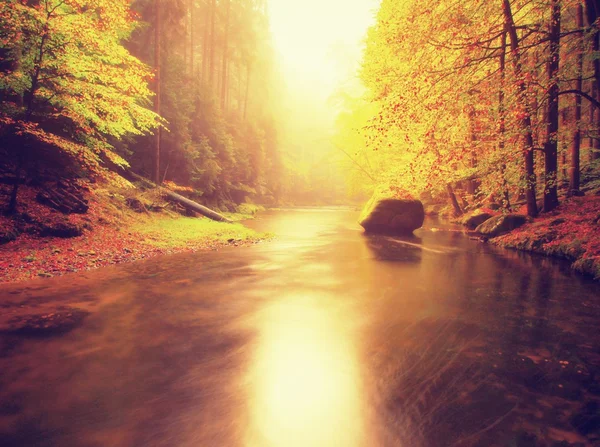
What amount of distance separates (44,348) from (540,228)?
14.2m

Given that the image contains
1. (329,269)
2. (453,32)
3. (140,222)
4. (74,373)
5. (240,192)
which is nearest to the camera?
(74,373)

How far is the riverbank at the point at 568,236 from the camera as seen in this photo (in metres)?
8.29

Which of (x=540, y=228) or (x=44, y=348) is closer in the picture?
(x=44, y=348)

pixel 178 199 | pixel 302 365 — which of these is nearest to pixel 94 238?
pixel 302 365

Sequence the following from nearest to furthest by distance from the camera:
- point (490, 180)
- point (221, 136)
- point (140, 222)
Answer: point (140, 222)
point (490, 180)
point (221, 136)

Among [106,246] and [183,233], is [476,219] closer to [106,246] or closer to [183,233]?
[183,233]

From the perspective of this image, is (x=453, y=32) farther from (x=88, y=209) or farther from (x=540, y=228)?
(x=88, y=209)

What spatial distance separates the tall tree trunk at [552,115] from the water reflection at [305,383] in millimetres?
9775

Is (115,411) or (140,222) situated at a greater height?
(140,222)

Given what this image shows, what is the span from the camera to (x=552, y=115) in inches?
428

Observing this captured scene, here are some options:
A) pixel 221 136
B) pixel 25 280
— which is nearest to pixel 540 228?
pixel 25 280

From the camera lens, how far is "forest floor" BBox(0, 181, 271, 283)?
7.02 m

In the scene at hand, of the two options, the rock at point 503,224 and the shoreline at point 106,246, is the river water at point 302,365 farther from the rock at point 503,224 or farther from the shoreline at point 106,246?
the rock at point 503,224

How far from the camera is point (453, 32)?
26.4ft
